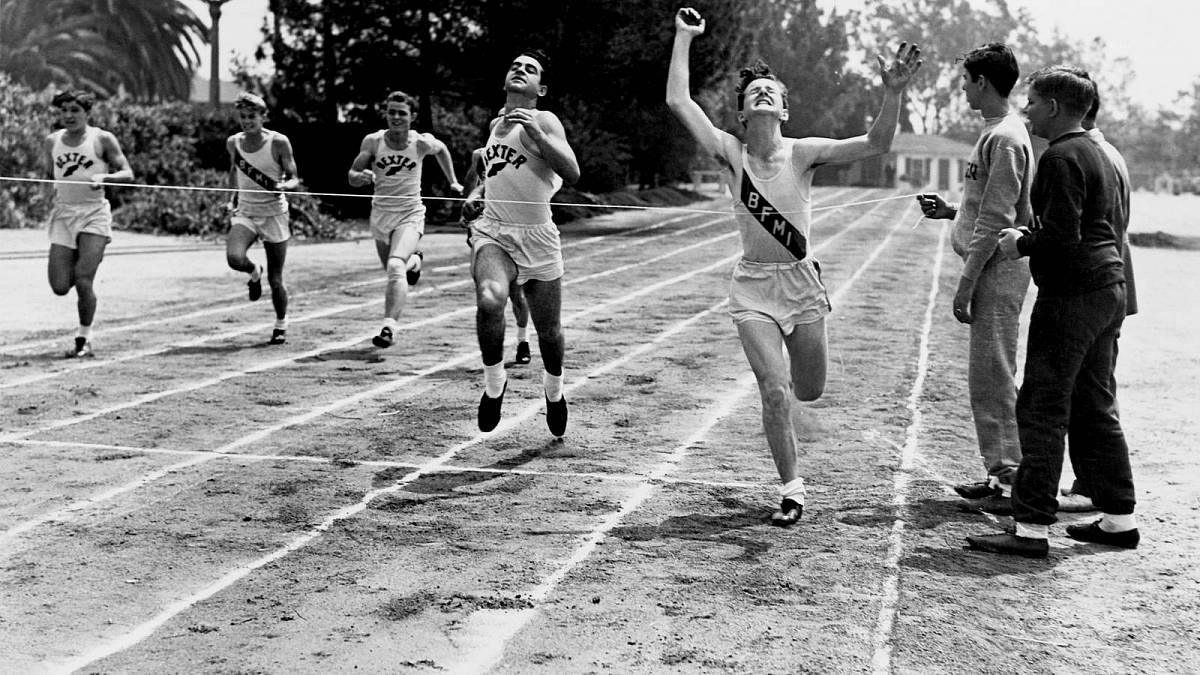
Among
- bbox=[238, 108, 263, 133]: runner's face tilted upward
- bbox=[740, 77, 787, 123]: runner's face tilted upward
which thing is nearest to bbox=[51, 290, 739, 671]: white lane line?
bbox=[740, 77, 787, 123]: runner's face tilted upward

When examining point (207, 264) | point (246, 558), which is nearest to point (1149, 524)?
point (246, 558)

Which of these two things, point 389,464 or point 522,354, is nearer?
point 389,464

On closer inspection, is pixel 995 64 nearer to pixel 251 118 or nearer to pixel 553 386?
pixel 553 386

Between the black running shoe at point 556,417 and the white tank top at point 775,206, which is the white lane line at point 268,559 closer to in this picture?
the black running shoe at point 556,417

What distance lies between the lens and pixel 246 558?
5523mm

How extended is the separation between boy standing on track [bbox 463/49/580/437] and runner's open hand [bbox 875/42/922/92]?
2.02 metres

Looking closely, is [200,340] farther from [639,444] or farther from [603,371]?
[639,444]

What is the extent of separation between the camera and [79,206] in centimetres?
1088

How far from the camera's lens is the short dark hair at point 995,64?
20.8 ft

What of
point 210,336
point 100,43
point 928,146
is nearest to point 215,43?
point 100,43

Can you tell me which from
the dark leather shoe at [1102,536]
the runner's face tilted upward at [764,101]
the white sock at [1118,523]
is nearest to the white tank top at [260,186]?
the runner's face tilted upward at [764,101]

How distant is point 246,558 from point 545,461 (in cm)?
220

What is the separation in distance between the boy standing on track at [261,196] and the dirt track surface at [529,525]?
640mm

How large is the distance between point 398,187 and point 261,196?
48.3 inches
